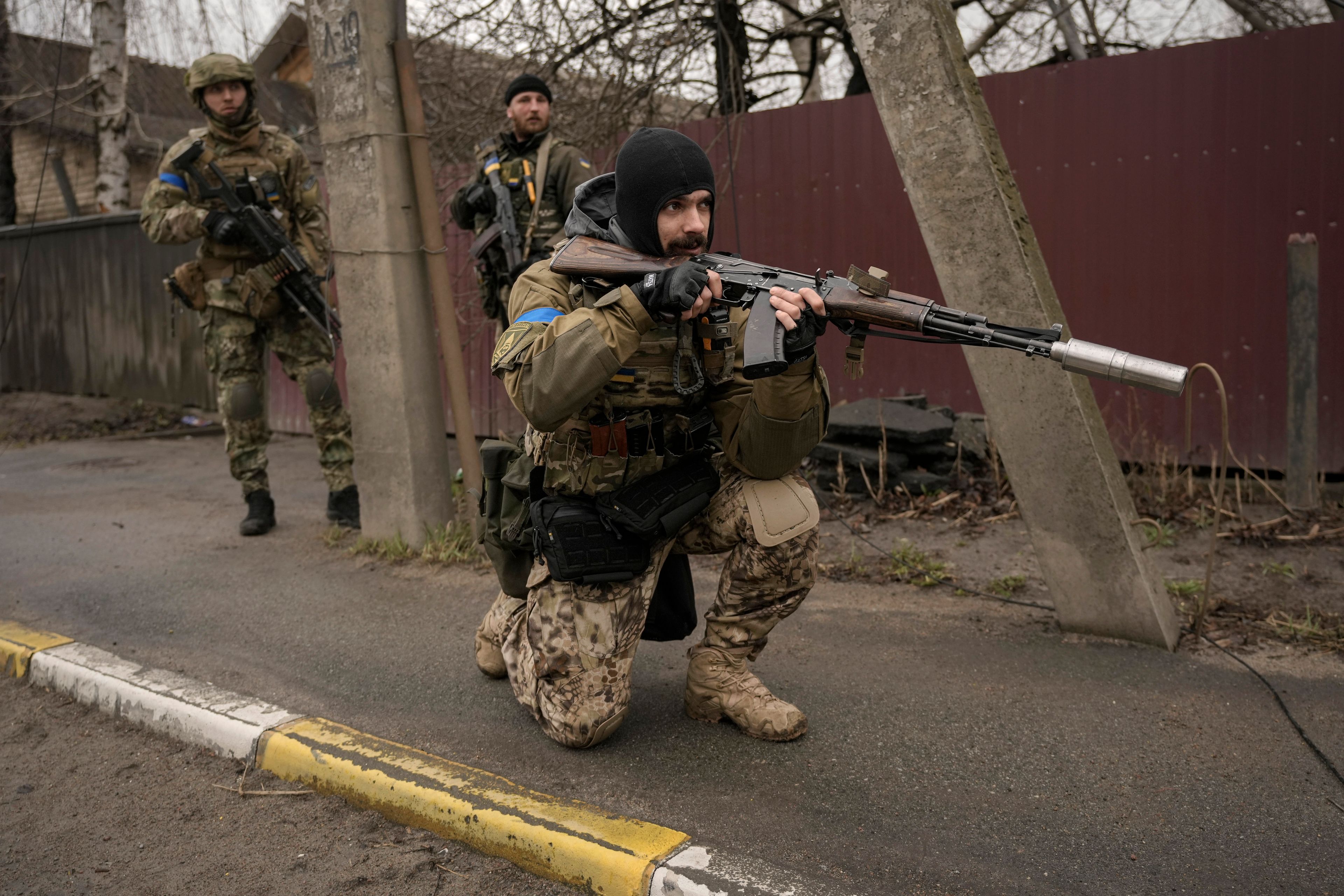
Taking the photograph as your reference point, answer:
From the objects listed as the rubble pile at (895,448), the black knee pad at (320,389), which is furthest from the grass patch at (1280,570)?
the black knee pad at (320,389)

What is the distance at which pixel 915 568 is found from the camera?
14.6ft

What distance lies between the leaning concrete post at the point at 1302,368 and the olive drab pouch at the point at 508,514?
3.94 m

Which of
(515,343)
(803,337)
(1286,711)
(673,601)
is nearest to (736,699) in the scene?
(673,601)

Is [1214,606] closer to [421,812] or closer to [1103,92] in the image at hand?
[421,812]

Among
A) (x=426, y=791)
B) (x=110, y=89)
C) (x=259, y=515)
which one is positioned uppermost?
(x=110, y=89)

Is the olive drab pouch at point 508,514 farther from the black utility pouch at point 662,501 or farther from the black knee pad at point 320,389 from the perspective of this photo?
the black knee pad at point 320,389

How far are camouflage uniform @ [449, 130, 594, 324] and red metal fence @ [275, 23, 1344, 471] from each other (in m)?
0.89

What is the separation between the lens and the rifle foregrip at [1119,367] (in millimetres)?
2166

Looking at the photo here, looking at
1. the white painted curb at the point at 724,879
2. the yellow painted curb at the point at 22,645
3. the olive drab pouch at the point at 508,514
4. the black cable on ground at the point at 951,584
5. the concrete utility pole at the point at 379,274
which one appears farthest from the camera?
the concrete utility pole at the point at 379,274

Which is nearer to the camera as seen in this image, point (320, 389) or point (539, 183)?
point (539, 183)

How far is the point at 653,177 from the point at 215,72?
342 cm

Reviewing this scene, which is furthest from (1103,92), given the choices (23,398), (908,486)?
(23,398)

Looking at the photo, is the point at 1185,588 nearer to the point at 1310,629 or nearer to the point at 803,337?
the point at 1310,629

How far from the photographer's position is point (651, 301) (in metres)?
2.49
